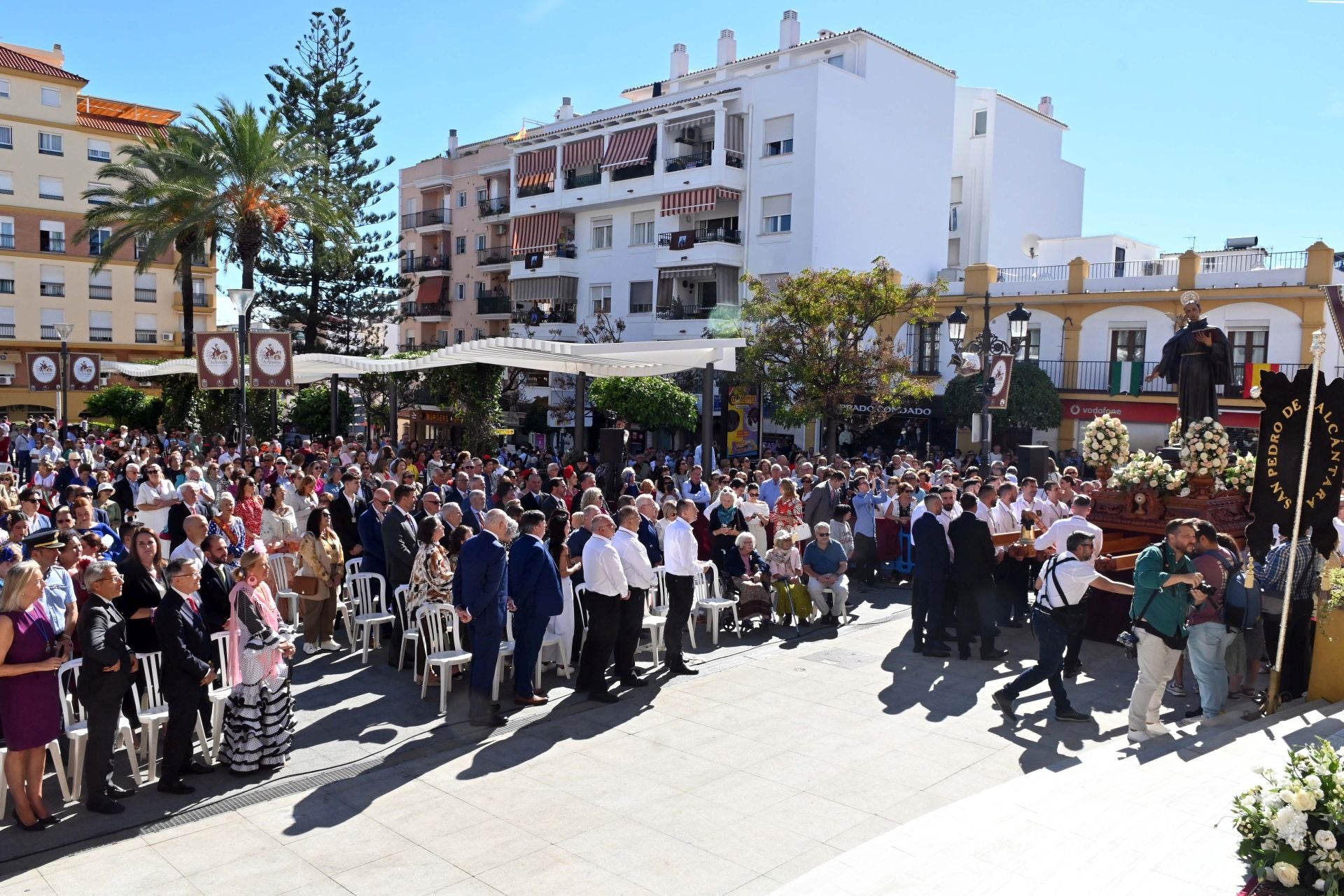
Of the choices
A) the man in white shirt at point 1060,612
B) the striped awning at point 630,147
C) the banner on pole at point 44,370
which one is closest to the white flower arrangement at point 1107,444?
the man in white shirt at point 1060,612

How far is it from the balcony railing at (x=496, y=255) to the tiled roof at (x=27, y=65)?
23116 mm

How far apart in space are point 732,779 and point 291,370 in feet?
39.0

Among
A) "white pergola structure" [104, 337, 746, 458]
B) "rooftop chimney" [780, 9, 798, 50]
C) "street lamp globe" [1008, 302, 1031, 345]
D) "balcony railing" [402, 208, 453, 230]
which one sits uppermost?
"rooftop chimney" [780, 9, 798, 50]

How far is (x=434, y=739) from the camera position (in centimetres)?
754

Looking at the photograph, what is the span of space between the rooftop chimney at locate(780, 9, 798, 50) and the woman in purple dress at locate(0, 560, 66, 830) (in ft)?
122

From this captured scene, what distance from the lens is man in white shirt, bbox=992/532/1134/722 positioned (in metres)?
7.96

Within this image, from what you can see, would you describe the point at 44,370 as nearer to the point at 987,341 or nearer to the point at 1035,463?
the point at 987,341

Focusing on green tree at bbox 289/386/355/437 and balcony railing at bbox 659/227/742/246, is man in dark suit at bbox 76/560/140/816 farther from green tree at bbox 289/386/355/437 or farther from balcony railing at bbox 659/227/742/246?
balcony railing at bbox 659/227/742/246

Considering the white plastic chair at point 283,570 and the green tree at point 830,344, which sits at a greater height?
the green tree at point 830,344

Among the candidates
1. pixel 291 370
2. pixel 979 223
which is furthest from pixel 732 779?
pixel 979 223

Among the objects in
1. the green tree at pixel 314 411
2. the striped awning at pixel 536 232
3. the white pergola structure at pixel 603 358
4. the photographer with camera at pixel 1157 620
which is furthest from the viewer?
the striped awning at pixel 536 232

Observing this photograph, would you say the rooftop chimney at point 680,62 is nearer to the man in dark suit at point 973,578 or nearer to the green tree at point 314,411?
the green tree at point 314,411

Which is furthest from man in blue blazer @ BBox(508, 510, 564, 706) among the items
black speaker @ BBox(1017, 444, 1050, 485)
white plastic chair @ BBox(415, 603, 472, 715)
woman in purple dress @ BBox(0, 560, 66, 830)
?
black speaker @ BBox(1017, 444, 1050, 485)

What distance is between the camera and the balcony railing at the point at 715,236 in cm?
3528
